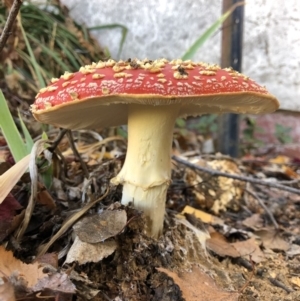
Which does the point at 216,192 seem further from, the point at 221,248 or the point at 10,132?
the point at 10,132

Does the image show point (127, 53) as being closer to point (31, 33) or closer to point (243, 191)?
point (31, 33)

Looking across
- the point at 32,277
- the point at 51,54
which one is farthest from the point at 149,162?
the point at 51,54

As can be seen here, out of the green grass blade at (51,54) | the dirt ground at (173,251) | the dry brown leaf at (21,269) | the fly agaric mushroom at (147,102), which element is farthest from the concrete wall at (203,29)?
the dry brown leaf at (21,269)

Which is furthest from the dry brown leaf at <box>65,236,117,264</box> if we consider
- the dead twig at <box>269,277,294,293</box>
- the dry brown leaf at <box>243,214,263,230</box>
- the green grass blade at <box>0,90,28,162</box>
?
the dry brown leaf at <box>243,214,263,230</box>

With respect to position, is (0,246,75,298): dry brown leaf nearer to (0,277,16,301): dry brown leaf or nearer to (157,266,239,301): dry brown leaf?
(0,277,16,301): dry brown leaf

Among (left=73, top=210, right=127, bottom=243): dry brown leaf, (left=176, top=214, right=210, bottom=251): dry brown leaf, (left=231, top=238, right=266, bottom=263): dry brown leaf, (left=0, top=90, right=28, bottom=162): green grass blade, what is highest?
(left=0, top=90, right=28, bottom=162): green grass blade

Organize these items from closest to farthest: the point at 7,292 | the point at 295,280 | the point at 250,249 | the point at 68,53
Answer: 1. the point at 7,292
2. the point at 295,280
3. the point at 250,249
4. the point at 68,53

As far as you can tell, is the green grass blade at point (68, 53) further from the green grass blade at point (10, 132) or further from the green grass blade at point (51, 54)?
the green grass blade at point (10, 132)
